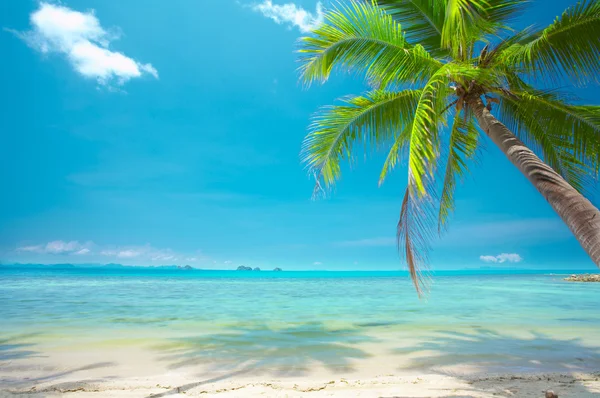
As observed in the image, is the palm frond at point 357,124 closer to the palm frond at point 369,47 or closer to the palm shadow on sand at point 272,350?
the palm frond at point 369,47

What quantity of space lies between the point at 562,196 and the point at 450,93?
2.57 metres

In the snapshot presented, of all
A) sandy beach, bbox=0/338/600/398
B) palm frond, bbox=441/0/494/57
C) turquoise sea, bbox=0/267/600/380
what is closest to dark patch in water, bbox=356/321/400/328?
turquoise sea, bbox=0/267/600/380

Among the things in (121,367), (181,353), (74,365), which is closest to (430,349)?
(181,353)

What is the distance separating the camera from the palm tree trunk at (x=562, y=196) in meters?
3.16

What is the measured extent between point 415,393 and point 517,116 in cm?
465

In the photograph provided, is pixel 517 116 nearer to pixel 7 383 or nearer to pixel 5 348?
pixel 7 383

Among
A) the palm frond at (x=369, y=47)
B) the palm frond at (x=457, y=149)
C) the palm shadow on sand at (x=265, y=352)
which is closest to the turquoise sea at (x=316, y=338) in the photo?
the palm shadow on sand at (x=265, y=352)

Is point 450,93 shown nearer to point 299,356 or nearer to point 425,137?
point 425,137

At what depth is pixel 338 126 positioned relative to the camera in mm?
6152

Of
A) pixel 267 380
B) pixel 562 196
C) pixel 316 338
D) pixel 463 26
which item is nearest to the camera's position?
pixel 562 196

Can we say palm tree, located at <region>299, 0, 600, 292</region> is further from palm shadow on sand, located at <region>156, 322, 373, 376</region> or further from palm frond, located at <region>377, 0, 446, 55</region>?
palm shadow on sand, located at <region>156, 322, 373, 376</region>

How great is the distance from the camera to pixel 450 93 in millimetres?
5508

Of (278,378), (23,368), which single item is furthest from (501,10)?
(23,368)

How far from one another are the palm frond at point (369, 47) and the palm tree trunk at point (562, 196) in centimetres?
171
